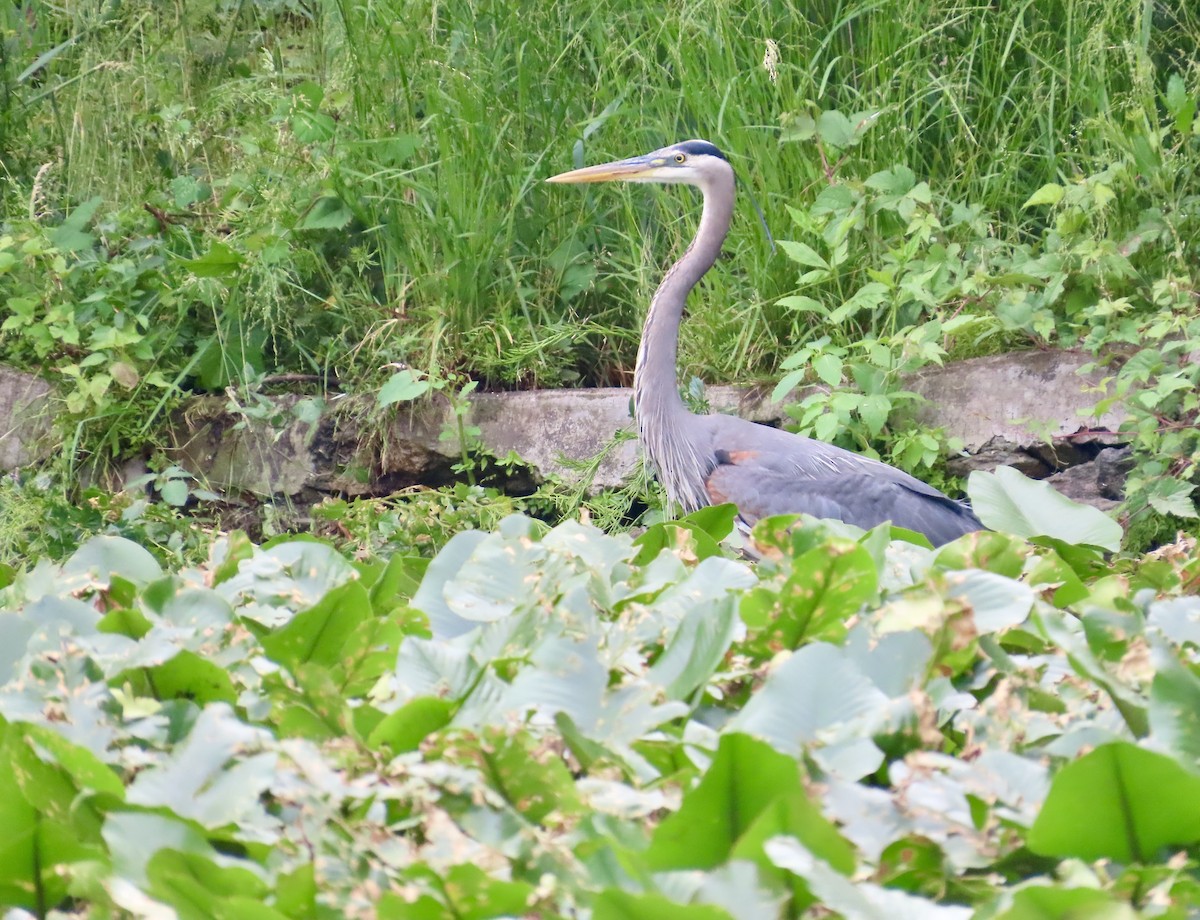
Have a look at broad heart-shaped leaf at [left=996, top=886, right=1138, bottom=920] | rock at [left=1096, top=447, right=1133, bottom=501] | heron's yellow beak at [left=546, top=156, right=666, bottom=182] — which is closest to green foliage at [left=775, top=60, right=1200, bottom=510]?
rock at [left=1096, top=447, right=1133, bottom=501]

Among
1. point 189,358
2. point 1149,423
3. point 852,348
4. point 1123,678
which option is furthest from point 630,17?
point 1123,678

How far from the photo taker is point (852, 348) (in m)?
4.97

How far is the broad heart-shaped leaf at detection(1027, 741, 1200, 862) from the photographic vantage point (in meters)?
0.90

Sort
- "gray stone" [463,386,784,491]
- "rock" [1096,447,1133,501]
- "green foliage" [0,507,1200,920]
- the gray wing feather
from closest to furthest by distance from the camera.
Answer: "green foliage" [0,507,1200,920], the gray wing feather, "rock" [1096,447,1133,501], "gray stone" [463,386,784,491]

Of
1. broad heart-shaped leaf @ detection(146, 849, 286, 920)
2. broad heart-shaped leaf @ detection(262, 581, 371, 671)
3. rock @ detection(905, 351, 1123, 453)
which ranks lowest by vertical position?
rock @ detection(905, 351, 1123, 453)

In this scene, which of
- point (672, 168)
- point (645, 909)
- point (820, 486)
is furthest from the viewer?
point (672, 168)

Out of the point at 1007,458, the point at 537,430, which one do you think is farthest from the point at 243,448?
the point at 1007,458

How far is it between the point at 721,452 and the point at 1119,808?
3692mm

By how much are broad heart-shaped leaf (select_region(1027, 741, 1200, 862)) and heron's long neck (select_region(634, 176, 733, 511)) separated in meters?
3.68

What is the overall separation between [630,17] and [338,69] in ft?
4.14

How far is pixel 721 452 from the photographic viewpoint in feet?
15.1

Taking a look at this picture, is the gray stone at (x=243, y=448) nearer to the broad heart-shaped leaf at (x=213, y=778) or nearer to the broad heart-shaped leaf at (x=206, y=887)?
the broad heart-shaped leaf at (x=213, y=778)

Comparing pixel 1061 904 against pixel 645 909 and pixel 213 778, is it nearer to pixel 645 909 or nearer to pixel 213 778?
pixel 645 909

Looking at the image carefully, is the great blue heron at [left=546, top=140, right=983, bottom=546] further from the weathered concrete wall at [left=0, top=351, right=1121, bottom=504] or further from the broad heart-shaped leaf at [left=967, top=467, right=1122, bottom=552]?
the broad heart-shaped leaf at [left=967, top=467, right=1122, bottom=552]
